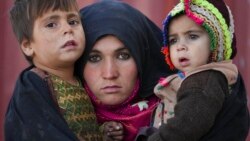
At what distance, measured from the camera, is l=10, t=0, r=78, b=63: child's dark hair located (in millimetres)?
2143

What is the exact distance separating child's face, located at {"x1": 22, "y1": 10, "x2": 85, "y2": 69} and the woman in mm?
114

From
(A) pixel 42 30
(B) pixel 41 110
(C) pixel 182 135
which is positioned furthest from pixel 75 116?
(C) pixel 182 135

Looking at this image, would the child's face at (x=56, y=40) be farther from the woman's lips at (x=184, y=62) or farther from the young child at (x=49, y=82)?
the woman's lips at (x=184, y=62)

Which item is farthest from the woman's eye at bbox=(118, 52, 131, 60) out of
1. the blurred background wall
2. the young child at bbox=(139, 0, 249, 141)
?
the blurred background wall

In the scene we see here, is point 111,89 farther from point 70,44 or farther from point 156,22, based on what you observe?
point 156,22

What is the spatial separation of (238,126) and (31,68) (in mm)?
801

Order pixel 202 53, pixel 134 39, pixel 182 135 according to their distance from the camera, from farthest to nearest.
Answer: pixel 134 39, pixel 202 53, pixel 182 135

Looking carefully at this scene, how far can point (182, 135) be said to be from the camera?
73.2 inches

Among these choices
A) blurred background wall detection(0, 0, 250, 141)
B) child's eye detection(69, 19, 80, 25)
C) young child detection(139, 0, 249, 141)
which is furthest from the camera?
blurred background wall detection(0, 0, 250, 141)

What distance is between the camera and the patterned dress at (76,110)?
2143 mm

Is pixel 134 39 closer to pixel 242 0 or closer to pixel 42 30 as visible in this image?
pixel 42 30

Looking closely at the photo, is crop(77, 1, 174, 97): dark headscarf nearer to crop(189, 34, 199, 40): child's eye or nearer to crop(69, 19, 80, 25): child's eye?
crop(69, 19, 80, 25): child's eye

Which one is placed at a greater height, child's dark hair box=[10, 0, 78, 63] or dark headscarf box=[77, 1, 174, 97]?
child's dark hair box=[10, 0, 78, 63]

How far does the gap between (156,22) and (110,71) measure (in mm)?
765
